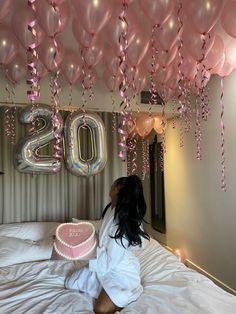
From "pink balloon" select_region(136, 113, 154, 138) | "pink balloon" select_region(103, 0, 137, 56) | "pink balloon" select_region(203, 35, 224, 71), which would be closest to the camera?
"pink balloon" select_region(103, 0, 137, 56)

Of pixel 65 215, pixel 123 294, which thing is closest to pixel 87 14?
pixel 123 294


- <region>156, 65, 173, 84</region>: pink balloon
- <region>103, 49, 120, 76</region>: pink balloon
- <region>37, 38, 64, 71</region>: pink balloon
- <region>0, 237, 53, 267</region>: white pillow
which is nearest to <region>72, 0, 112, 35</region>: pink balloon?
<region>37, 38, 64, 71</region>: pink balloon

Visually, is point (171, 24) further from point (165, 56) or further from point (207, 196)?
point (207, 196)

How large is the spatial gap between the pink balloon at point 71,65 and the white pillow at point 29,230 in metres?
1.42

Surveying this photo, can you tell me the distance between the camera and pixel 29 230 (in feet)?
8.48

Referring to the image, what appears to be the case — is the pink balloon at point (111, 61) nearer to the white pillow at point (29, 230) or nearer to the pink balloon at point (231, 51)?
the pink balloon at point (231, 51)

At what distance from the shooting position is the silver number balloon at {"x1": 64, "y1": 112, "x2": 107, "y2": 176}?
2555mm

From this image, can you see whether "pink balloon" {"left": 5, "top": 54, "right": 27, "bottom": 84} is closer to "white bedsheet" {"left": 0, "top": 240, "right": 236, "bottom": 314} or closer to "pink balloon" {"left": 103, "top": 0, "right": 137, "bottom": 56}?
"pink balloon" {"left": 103, "top": 0, "right": 137, "bottom": 56}

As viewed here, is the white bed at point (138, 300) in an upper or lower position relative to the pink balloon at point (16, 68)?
lower

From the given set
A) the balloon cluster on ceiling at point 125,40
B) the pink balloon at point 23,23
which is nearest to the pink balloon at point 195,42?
the balloon cluster on ceiling at point 125,40

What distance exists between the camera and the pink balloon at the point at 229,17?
1.58 meters

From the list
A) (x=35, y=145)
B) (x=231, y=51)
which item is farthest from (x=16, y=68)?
(x=231, y=51)

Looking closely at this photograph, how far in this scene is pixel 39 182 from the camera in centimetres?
287

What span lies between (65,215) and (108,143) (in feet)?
3.06
